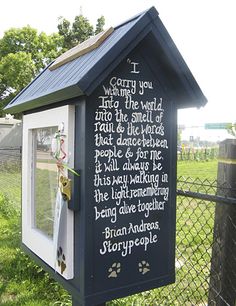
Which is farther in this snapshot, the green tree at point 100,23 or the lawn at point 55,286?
the green tree at point 100,23

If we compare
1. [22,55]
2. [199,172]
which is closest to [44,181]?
[199,172]

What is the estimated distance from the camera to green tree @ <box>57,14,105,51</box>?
75.0 ft

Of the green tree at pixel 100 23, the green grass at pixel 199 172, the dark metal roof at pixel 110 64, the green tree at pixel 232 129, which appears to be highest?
the green tree at pixel 100 23

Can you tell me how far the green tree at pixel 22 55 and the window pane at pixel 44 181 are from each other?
68.6ft

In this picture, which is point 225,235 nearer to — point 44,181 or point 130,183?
point 130,183

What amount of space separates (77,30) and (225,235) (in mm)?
23100

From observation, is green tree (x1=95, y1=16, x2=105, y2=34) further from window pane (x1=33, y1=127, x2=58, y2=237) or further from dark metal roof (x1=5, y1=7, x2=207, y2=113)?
dark metal roof (x1=5, y1=7, x2=207, y2=113)

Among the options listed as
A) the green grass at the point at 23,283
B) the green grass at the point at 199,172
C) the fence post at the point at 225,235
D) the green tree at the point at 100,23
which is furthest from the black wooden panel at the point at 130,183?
the green tree at the point at 100,23

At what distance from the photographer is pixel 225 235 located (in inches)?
75.8

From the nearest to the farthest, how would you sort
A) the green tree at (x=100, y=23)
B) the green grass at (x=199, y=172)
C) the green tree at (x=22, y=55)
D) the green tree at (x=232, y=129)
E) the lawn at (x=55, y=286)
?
the green tree at (x=232, y=129)
the lawn at (x=55, y=286)
the green grass at (x=199, y=172)
the green tree at (x=22, y=55)
the green tree at (x=100, y=23)

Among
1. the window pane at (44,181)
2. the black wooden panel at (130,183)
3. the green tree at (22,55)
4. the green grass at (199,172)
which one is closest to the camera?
the black wooden panel at (130,183)

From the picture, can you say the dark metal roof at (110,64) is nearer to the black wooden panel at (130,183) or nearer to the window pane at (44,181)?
the black wooden panel at (130,183)

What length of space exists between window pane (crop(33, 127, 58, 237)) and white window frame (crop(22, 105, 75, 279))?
35 millimetres

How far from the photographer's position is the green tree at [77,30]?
75.0 ft
